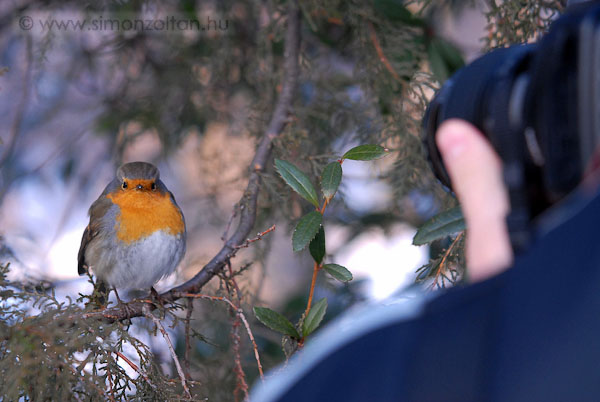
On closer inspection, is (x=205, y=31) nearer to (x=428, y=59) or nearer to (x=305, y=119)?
(x=305, y=119)

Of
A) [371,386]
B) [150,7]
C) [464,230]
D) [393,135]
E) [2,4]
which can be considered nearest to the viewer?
[371,386]

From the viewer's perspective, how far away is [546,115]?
514 millimetres

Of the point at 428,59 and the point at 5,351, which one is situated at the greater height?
the point at 428,59

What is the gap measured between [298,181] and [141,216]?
0.79 metres

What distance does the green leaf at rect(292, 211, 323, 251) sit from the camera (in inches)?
40.3

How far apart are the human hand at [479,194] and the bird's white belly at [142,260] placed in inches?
48.7

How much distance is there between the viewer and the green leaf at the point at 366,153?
108 centimetres

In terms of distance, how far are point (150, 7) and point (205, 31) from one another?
0.27 metres

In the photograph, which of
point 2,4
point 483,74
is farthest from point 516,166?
point 2,4

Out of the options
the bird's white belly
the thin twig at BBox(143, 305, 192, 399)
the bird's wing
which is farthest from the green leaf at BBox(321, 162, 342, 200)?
the bird's wing

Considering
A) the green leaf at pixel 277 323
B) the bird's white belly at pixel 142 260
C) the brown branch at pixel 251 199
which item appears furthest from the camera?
the bird's white belly at pixel 142 260

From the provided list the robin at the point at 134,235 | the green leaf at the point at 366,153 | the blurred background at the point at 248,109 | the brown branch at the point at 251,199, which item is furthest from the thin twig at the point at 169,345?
the robin at the point at 134,235

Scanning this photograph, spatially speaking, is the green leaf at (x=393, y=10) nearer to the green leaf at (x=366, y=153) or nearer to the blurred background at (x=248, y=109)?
the blurred background at (x=248, y=109)

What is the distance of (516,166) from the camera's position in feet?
1.76
